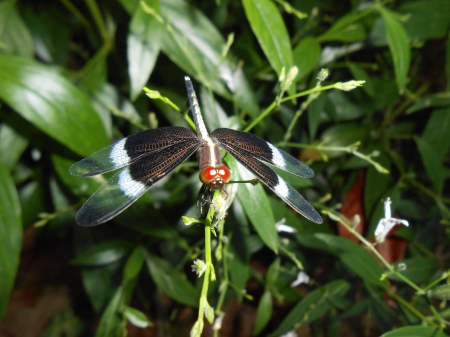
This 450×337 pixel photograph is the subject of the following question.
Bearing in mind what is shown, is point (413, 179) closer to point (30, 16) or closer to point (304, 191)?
point (304, 191)

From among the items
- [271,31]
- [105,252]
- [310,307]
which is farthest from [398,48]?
[105,252]

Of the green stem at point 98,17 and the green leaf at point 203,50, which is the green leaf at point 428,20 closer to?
the green leaf at point 203,50

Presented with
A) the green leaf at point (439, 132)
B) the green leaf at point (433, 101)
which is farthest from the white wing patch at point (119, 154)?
the green leaf at point (439, 132)

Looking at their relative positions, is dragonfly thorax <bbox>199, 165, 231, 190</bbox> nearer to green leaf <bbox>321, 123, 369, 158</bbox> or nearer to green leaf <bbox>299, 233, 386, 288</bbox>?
green leaf <bbox>299, 233, 386, 288</bbox>

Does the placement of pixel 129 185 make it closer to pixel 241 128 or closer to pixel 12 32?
pixel 241 128

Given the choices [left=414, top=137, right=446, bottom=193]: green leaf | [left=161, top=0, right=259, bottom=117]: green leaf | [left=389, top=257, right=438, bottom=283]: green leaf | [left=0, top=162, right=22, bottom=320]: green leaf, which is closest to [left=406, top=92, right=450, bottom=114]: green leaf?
[left=414, top=137, right=446, bottom=193]: green leaf

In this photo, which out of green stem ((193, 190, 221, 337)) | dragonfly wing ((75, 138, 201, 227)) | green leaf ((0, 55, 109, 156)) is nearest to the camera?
green stem ((193, 190, 221, 337))

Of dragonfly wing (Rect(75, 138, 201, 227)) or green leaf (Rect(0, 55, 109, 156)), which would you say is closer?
dragonfly wing (Rect(75, 138, 201, 227))
